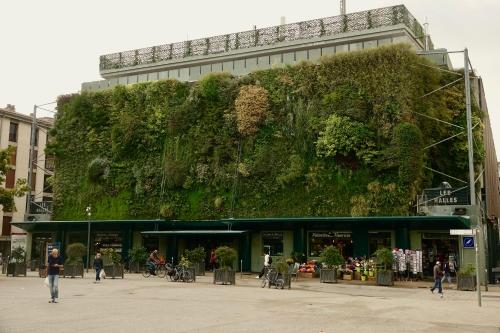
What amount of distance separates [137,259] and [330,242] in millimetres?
11910

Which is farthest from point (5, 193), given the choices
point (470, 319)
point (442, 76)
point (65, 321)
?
point (442, 76)

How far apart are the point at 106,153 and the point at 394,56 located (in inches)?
873

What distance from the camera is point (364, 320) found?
1377 cm

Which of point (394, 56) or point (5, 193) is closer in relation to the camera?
point (5, 193)

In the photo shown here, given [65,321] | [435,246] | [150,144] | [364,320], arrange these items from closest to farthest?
1. [65,321]
2. [364,320]
3. [435,246]
4. [150,144]

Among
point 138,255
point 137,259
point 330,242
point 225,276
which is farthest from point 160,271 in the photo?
point 330,242

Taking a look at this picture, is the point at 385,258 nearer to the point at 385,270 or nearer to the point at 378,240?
the point at 385,270

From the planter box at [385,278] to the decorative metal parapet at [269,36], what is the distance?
17.7m

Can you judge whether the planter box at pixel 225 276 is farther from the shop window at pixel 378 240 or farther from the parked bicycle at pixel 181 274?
the shop window at pixel 378 240

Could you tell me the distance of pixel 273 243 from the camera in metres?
34.9

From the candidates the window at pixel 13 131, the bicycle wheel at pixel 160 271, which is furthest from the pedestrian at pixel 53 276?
the window at pixel 13 131

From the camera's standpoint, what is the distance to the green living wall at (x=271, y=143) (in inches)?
1273

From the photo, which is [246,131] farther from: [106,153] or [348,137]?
[106,153]

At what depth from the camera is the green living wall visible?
106 ft
